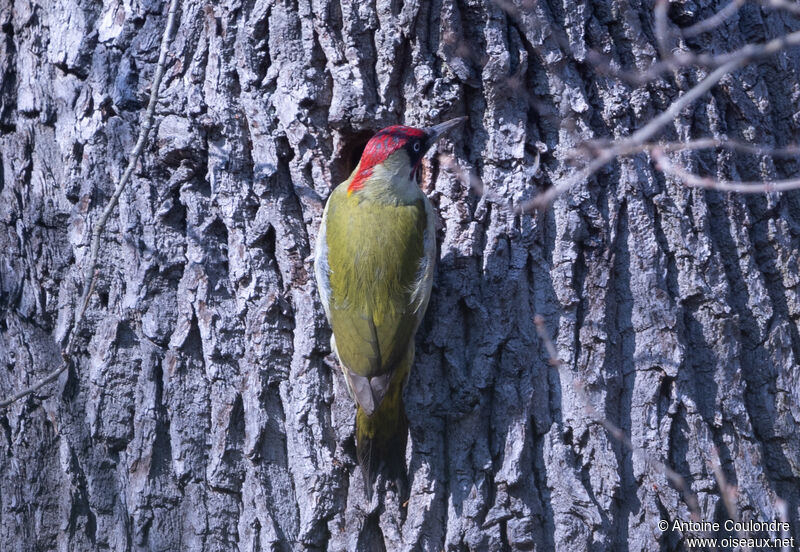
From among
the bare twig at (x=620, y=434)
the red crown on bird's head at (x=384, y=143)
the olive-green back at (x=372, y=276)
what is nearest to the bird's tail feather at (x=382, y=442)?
the olive-green back at (x=372, y=276)

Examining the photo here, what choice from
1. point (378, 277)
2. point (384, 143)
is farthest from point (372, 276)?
point (384, 143)

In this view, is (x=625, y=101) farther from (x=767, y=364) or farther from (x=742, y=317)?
(x=767, y=364)

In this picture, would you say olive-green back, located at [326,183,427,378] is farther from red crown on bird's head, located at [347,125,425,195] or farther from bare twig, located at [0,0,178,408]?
bare twig, located at [0,0,178,408]

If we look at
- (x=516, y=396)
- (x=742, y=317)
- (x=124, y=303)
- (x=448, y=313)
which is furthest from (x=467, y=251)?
(x=124, y=303)

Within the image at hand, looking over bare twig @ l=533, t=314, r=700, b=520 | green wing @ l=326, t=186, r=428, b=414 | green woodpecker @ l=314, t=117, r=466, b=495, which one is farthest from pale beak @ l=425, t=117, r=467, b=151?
bare twig @ l=533, t=314, r=700, b=520

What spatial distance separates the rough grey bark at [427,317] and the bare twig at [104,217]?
7cm

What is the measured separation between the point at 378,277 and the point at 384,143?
1.91 ft

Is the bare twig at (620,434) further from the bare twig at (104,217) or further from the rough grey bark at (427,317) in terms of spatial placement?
the bare twig at (104,217)

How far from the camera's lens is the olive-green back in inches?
125

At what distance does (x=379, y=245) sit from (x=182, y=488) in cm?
131

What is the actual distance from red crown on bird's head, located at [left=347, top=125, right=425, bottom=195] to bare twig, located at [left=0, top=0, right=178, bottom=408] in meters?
0.90

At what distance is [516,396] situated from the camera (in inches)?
120

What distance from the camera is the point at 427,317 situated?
3277 mm

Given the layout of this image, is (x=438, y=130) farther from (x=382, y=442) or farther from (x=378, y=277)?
(x=382, y=442)
